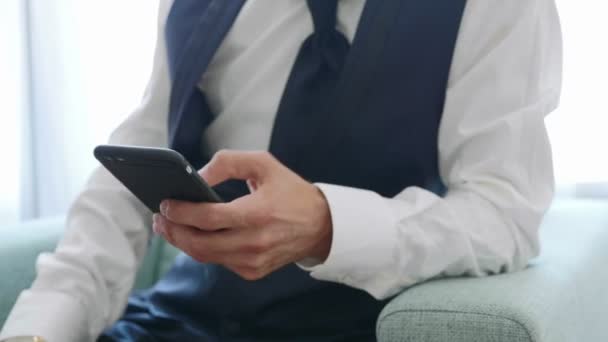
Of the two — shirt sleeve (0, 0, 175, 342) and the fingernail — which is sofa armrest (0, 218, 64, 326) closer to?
shirt sleeve (0, 0, 175, 342)

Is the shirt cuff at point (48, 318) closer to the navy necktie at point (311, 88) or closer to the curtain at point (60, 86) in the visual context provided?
the navy necktie at point (311, 88)

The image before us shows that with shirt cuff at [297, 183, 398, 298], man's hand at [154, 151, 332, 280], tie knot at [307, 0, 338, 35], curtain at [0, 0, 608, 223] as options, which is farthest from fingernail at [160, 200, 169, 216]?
curtain at [0, 0, 608, 223]

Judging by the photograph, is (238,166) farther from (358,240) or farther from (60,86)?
(60,86)

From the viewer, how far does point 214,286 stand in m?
0.84

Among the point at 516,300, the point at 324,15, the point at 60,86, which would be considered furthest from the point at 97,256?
the point at 60,86

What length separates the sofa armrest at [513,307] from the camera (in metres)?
0.56

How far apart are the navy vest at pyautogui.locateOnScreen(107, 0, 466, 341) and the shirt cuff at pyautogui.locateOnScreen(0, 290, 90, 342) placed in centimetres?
10

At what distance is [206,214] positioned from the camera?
0.61m

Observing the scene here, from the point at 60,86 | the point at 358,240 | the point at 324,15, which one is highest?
the point at 324,15

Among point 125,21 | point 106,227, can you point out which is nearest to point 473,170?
point 106,227

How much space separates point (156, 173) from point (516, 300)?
11.6 inches

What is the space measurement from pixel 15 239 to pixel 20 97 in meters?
0.71

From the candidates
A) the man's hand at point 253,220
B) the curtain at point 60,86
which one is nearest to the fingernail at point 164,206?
the man's hand at point 253,220

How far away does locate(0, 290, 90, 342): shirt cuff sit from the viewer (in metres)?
0.77
